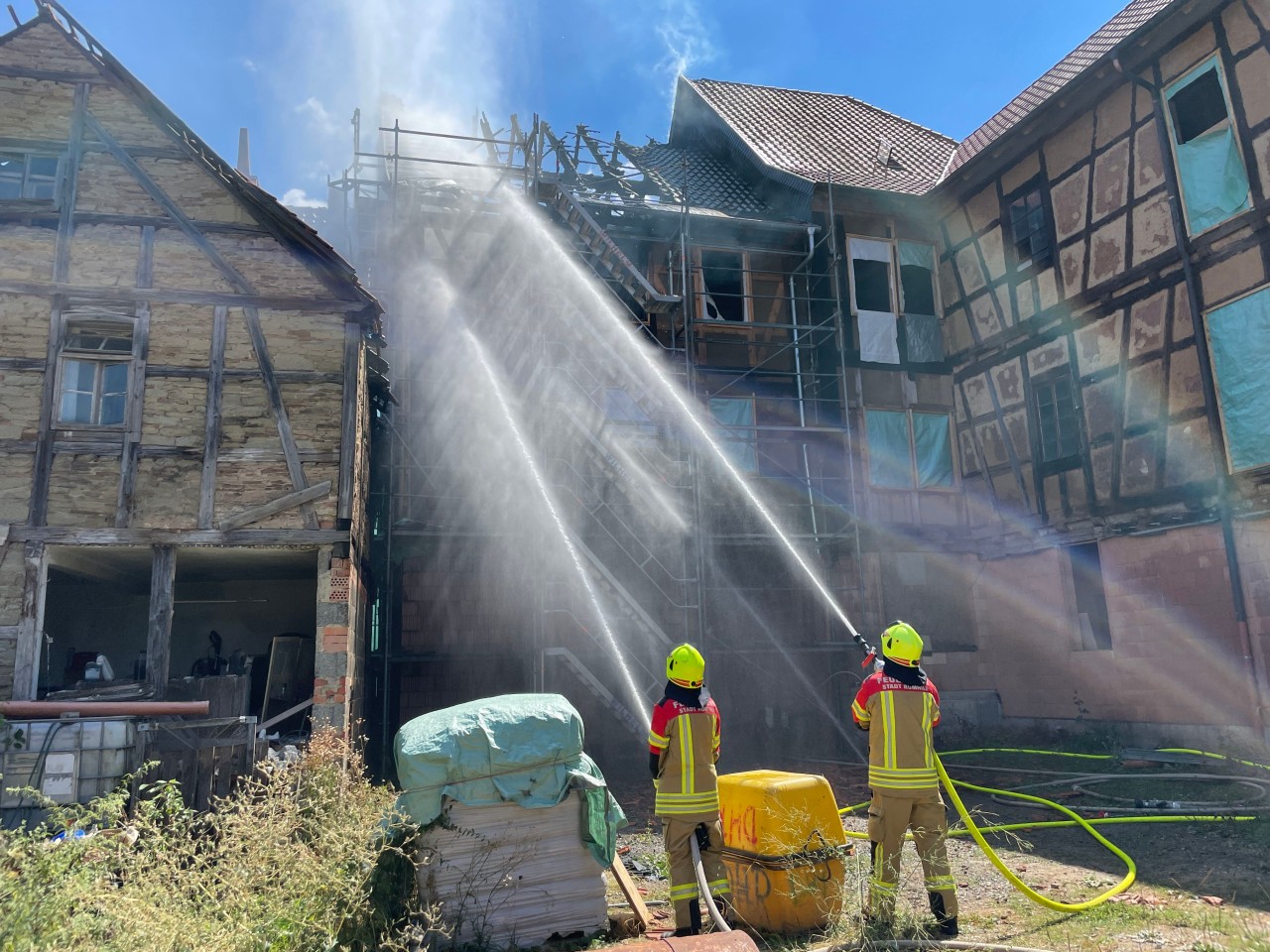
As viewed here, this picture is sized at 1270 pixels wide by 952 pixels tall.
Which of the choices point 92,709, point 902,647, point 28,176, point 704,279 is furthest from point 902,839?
point 704,279

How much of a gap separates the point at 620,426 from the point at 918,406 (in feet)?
20.6

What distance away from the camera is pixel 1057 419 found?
14258mm

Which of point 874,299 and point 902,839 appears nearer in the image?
point 902,839

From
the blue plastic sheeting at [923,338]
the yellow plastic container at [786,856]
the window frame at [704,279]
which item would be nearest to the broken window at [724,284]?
the window frame at [704,279]

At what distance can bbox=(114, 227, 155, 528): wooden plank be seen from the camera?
945 centimetres

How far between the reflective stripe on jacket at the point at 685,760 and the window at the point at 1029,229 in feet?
41.0

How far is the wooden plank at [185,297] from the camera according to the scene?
971 centimetres

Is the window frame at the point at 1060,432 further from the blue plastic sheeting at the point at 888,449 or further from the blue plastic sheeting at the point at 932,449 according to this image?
the blue plastic sheeting at the point at 888,449

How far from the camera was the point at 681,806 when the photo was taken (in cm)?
527

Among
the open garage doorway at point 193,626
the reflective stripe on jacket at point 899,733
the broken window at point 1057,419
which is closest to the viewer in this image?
the reflective stripe on jacket at point 899,733

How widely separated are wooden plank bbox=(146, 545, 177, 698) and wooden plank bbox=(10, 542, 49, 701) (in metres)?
1.09

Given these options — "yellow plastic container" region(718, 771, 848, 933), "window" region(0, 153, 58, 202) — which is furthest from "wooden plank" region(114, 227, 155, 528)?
"yellow plastic container" region(718, 771, 848, 933)

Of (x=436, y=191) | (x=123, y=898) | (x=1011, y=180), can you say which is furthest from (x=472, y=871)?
(x=1011, y=180)

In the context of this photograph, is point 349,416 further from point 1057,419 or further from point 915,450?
point 1057,419
